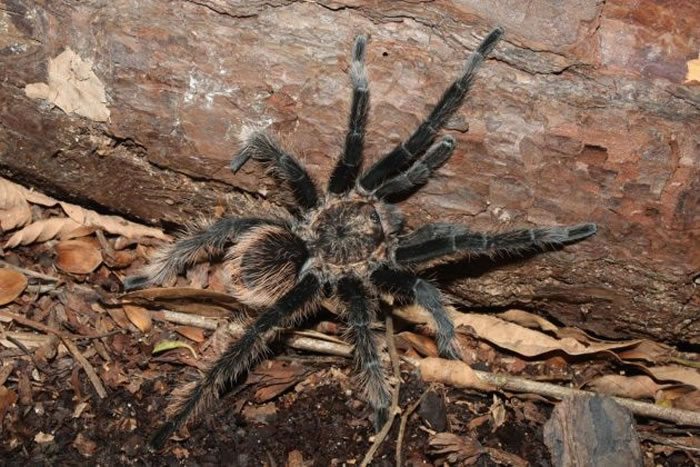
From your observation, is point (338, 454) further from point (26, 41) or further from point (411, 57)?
point (26, 41)

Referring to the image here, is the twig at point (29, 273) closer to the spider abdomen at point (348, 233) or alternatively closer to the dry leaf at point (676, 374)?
the spider abdomen at point (348, 233)

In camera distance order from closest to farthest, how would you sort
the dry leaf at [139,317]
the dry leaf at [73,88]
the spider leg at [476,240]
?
the spider leg at [476,240] < the dry leaf at [73,88] < the dry leaf at [139,317]

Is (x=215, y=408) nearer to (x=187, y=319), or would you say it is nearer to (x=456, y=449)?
(x=187, y=319)

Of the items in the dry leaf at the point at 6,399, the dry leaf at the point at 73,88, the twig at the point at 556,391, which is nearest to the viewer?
the dry leaf at the point at 73,88

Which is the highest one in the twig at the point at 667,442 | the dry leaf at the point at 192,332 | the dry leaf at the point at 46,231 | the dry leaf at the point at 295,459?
the twig at the point at 667,442

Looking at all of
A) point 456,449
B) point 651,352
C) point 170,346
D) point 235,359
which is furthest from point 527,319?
point 170,346

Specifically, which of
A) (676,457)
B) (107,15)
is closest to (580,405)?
(676,457)

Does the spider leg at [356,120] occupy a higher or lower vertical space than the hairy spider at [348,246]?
higher

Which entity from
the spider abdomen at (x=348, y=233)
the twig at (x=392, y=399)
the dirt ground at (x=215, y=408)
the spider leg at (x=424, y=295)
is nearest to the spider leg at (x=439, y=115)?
the spider abdomen at (x=348, y=233)
